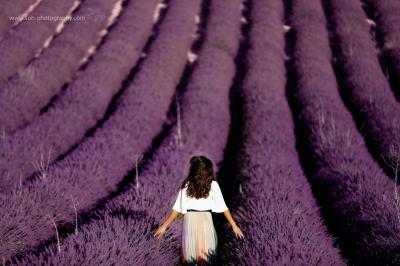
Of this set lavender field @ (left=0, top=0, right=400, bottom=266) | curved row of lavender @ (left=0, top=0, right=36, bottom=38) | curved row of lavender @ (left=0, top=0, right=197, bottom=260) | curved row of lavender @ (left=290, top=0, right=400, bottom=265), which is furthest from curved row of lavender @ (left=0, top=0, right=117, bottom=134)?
curved row of lavender @ (left=290, top=0, right=400, bottom=265)

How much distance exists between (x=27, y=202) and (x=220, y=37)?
882 cm

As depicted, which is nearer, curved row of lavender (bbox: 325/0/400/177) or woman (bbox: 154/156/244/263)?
woman (bbox: 154/156/244/263)

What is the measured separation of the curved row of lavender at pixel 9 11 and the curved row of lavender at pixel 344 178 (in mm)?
8717

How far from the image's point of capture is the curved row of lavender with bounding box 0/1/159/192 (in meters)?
5.30

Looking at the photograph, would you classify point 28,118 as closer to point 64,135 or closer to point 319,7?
point 64,135

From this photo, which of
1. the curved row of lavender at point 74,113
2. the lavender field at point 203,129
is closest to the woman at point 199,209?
the lavender field at point 203,129

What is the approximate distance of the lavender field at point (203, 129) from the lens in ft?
11.5

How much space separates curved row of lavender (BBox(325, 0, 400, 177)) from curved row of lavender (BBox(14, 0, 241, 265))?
2.55 meters

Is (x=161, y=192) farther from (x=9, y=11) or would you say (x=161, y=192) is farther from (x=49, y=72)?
(x=9, y=11)

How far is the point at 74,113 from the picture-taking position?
712 cm

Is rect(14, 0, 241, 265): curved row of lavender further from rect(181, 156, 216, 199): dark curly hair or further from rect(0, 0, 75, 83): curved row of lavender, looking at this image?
rect(0, 0, 75, 83): curved row of lavender

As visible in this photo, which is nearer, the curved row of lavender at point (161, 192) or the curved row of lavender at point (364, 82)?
the curved row of lavender at point (161, 192)

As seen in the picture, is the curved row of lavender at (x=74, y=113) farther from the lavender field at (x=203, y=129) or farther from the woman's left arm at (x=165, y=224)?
the woman's left arm at (x=165, y=224)

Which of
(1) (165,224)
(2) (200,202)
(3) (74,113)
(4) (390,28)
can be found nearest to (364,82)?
(4) (390,28)
